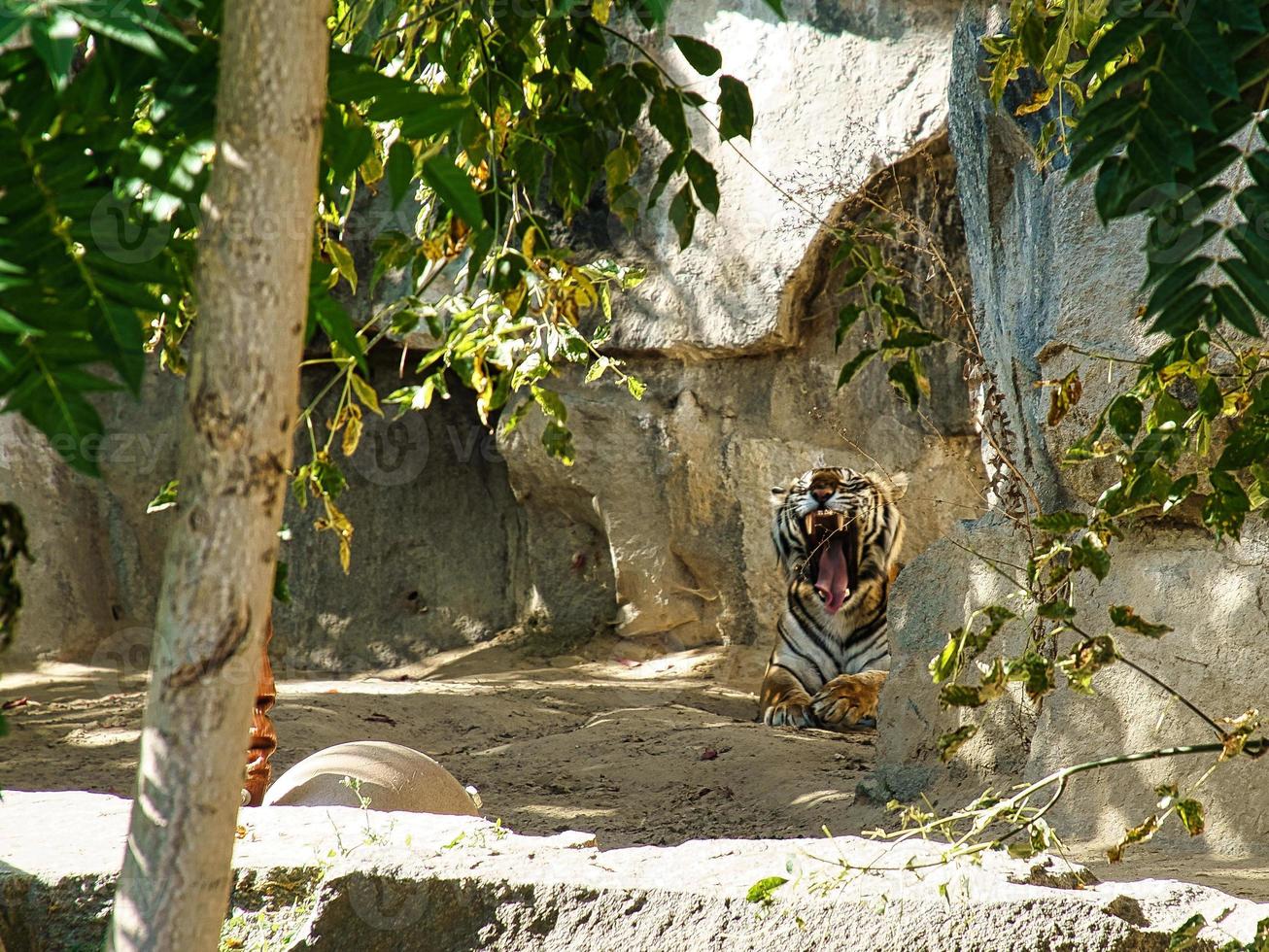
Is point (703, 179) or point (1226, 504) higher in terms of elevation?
point (703, 179)

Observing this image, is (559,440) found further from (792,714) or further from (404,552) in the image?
(404,552)

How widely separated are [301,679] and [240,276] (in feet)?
28.2

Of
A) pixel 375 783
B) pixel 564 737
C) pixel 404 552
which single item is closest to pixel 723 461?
pixel 564 737

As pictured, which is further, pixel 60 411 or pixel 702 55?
pixel 702 55

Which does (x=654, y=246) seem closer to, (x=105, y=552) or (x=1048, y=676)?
(x=105, y=552)

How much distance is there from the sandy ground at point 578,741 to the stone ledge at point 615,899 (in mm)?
1405

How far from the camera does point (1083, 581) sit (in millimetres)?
4324

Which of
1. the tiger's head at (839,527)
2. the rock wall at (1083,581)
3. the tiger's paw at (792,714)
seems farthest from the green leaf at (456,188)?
the tiger's head at (839,527)

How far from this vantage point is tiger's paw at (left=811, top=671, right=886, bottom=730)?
730 centimetres

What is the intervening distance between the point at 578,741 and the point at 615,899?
4.63 m

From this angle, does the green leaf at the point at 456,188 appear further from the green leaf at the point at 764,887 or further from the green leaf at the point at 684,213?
the green leaf at the point at 764,887

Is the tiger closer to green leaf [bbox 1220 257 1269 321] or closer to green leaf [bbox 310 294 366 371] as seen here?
green leaf [bbox 1220 257 1269 321]

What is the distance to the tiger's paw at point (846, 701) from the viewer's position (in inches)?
287

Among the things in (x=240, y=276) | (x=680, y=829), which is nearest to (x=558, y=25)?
(x=240, y=276)
